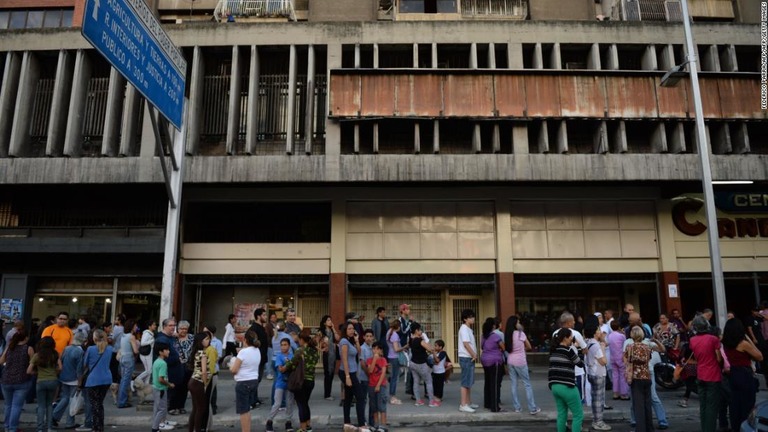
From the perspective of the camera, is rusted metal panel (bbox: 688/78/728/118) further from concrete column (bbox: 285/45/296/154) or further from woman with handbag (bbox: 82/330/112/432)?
woman with handbag (bbox: 82/330/112/432)

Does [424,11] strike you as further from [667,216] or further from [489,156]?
[667,216]

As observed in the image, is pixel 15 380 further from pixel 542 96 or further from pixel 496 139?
pixel 542 96

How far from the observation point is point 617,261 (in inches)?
690

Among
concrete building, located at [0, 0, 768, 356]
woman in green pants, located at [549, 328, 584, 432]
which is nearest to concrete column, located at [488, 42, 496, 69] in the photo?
concrete building, located at [0, 0, 768, 356]

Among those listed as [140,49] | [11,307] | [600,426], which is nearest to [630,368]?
[600,426]

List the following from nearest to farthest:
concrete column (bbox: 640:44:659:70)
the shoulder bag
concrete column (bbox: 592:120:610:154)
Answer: the shoulder bag
concrete column (bbox: 592:120:610:154)
concrete column (bbox: 640:44:659:70)

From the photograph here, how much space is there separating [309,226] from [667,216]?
1217 cm

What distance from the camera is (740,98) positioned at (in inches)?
656

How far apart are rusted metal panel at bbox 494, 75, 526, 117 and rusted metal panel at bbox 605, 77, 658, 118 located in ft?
9.13

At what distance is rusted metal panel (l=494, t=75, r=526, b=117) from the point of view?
54.5 feet

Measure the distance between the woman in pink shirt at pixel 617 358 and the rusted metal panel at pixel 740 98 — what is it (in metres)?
10.5

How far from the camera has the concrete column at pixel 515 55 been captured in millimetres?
17109

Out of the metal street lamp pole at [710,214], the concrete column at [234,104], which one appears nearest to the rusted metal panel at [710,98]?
the metal street lamp pole at [710,214]

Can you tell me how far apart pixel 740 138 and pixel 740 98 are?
4.23ft
